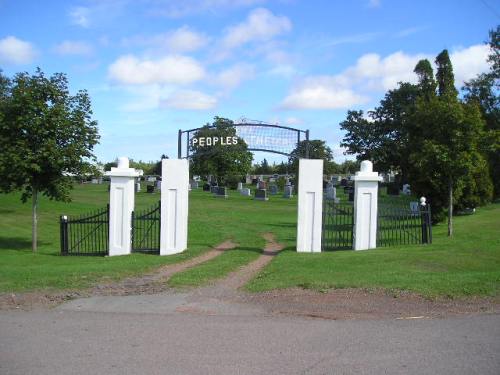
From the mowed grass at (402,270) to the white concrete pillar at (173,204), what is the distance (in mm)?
2898

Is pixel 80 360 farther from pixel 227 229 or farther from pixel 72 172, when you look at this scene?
pixel 227 229

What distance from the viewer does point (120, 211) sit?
14023mm

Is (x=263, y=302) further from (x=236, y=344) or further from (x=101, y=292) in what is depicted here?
(x=101, y=292)

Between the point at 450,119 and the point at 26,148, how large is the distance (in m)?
12.4

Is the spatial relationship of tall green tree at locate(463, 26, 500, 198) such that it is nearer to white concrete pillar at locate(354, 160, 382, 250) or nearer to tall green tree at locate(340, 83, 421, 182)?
tall green tree at locate(340, 83, 421, 182)

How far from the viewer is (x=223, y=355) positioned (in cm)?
548

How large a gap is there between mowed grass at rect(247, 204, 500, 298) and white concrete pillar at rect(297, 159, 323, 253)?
554mm

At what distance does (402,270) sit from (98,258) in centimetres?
786

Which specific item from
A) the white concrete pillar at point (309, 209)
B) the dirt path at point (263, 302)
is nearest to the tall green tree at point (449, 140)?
the white concrete pillar at point (309, 209)

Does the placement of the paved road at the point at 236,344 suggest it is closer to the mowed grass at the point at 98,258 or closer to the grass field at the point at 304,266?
the grass field at the point at 304,266

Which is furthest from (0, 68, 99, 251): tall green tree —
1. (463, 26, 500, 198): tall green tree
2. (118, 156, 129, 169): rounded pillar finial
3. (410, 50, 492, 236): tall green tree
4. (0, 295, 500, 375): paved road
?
(463, 26, 500, 198): tall green tree

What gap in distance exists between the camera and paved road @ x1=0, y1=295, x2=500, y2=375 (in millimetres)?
5105

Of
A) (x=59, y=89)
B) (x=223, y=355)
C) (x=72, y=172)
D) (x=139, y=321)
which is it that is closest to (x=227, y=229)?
(x=72, y=172)

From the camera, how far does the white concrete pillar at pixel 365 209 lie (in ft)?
44.0
